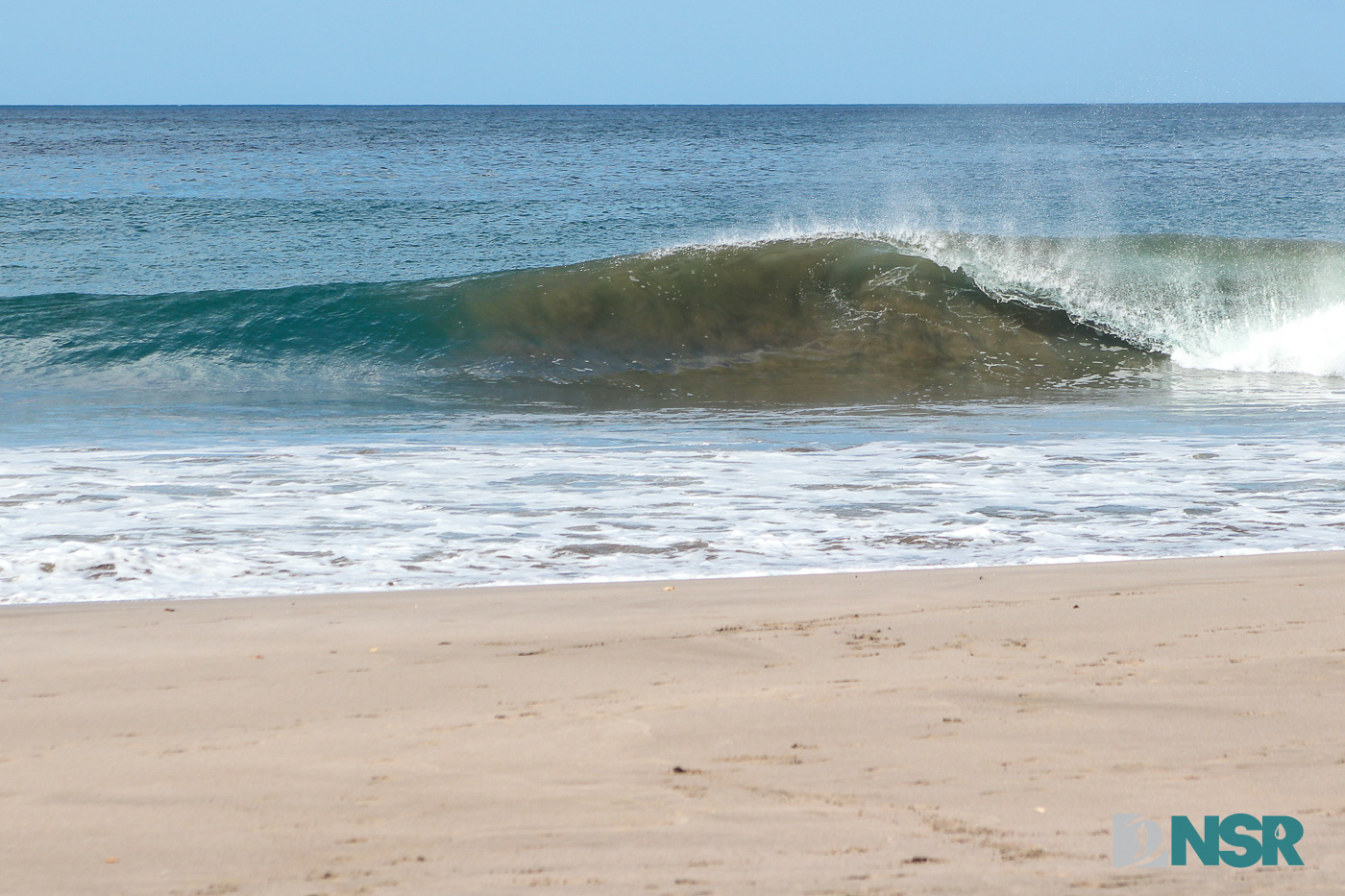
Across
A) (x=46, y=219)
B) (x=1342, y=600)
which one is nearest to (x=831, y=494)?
(x=1342, y=600)

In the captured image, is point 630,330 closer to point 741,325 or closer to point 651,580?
point 741,325

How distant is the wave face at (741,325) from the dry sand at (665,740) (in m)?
6.99

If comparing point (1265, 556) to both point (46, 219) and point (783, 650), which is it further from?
point (46, 219)

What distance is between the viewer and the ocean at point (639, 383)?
14.9ft

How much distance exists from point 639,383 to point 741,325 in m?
2.46

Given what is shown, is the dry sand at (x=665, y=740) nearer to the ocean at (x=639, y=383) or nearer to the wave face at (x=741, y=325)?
the ocean at (x=639, y=383)

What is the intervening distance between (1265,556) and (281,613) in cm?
348

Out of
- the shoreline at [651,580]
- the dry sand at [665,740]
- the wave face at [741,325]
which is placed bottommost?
the shoreline at [651,580]

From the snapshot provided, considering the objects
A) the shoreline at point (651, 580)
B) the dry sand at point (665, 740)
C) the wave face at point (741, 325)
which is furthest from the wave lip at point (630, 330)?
the dry sand at point (665, 740)

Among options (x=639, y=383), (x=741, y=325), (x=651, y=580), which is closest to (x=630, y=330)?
(x=741, y=325)

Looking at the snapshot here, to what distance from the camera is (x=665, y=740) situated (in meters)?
2.38

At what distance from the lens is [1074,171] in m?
38.2

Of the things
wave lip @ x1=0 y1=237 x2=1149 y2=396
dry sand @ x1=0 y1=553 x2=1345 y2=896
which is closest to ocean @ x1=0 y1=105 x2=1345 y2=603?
wave lip @ x1=0 y1=237 x2=1149 y2=396

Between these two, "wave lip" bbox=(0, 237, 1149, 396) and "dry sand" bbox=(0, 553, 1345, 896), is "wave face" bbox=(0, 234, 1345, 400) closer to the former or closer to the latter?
"wave lip" bbox=(0, 237, 1149, 396)
